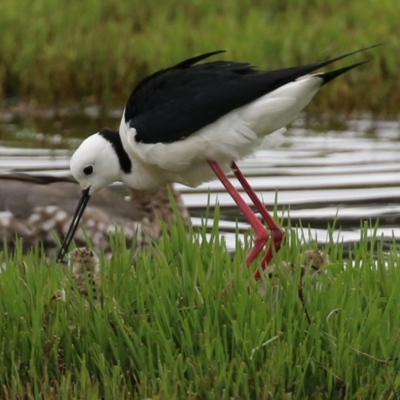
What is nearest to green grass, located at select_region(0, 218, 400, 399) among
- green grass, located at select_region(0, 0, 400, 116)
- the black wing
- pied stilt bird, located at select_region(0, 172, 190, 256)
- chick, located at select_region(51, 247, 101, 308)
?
chick, located at select_region(51, 247, 101, 308)

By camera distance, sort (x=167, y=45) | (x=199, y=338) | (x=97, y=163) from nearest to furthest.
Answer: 1. (x=199, y=338)
2. (x=97, y=163)
3. (x=167, y=45)

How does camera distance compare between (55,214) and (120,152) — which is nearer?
(120,152)

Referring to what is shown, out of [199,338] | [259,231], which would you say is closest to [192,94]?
[259,231]

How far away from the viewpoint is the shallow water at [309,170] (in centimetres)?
1028

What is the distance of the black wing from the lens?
22.0 feet

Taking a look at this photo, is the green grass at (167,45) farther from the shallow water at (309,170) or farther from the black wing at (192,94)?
the black wing at (192,94)

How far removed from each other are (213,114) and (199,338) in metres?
1.89

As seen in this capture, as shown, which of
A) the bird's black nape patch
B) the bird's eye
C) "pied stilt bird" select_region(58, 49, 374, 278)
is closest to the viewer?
"pied stilt bird" select_region(58, 49, 374, 278)

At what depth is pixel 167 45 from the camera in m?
16.8

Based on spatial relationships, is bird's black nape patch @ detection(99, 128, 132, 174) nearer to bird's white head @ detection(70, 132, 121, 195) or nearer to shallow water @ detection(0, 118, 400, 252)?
bird's white head @ detection(70, 132, 121, 195)

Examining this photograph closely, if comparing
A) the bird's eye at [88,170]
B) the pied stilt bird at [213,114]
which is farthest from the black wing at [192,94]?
the bird's eye at [88,170]

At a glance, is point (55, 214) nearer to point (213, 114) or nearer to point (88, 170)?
point (88, 170)

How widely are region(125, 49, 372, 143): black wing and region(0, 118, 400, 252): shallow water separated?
2197 millimetres

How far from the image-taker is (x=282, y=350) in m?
5.01
